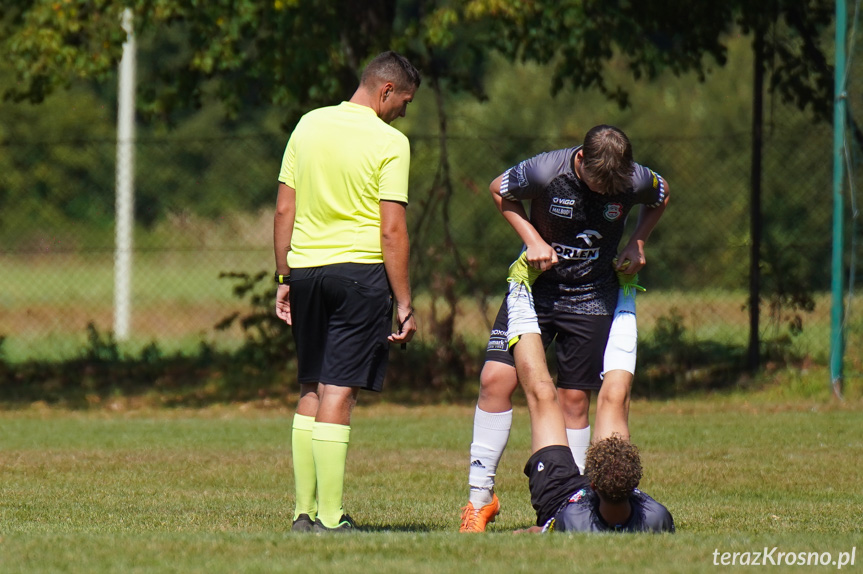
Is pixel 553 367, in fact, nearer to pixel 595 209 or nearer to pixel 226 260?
pixel 595 209

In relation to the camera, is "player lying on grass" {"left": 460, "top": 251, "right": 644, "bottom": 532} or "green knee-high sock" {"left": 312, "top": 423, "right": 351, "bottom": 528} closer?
"green knee-high sock" {"left": 312, "top": 423, "right": 351, "bottom": 528}

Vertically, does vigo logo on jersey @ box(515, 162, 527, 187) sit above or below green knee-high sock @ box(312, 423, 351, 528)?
above

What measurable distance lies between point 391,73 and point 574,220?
106 cm

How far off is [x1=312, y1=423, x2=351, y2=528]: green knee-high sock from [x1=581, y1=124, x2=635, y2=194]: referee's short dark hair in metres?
1.53

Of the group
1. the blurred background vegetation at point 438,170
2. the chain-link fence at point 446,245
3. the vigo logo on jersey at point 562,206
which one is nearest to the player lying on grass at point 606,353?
the vigo logo on jersey at point 562,206

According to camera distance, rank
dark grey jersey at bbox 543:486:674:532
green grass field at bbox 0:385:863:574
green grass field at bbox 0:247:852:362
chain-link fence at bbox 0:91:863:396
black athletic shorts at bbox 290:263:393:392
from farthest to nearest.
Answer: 1. green grass field at bbox 0:247:852:362
2. chain-link fence at bbox 0:91:863:396
3. black athletic shorts at bbox 290:263:393:392
4. dark grey jersey at bbox 543:486:674:532
5. green grass field at bbox 0:385:863:574

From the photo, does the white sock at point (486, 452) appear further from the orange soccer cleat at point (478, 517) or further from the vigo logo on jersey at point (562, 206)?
the vigo logo on jersey at point (562, 206)

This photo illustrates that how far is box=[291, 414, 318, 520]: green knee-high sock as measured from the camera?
5352mm

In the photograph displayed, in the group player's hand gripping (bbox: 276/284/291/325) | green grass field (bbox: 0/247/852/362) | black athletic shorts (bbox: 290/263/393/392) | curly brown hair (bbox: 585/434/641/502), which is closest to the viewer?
curly brown hair (bbox: 585/434/641/502)

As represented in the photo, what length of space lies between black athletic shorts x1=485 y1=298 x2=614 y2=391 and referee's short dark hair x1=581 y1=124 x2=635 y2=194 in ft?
2.26

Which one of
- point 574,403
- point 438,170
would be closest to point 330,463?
point 574,403

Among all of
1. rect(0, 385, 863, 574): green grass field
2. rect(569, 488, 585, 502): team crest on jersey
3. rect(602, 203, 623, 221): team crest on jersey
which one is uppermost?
rect(602, 203, 623, 221): team crest on jersey

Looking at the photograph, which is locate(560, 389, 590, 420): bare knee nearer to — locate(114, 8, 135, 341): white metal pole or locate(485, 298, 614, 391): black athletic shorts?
locate(485, 298, 614, 391): black athletic shorts

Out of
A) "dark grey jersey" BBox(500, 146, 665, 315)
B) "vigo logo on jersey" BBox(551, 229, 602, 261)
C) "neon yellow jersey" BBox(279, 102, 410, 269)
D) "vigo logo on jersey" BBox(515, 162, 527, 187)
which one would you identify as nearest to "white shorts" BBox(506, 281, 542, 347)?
"dark grey jersey" BBox(500, 146, 665, 315)
